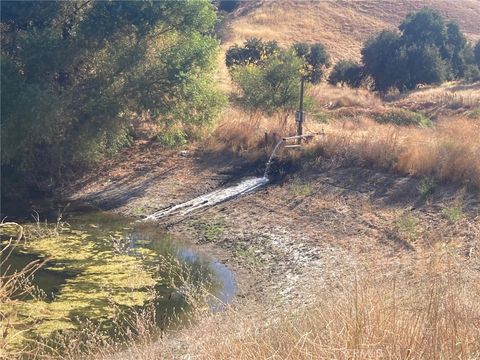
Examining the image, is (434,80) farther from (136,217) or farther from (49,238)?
(49,238)

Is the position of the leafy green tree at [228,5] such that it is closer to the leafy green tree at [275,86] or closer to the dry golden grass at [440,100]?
the dry golden grass at [440,100]

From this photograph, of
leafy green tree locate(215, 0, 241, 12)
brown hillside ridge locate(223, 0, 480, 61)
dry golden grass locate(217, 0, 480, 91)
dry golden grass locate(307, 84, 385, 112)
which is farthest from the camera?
leafy green tree locate(215, 0, 241, 12)

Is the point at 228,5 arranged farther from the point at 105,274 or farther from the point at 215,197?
the point at 105,274

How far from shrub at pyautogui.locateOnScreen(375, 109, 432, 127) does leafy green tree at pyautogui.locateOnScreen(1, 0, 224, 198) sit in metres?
6.59

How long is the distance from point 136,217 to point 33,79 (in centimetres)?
485

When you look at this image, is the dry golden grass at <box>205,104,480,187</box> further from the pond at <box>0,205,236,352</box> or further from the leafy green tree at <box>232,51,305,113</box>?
the pond at <box>0,205,236,352</box>

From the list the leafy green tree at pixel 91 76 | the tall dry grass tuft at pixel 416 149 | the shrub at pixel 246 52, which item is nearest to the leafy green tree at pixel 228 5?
the shrub at pixel 246 52

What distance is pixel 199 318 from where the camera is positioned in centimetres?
523

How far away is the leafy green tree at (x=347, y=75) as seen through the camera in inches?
1567

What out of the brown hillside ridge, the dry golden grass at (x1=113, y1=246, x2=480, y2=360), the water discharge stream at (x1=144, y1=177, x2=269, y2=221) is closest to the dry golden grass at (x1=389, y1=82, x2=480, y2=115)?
the water discharge stream at (x1=144, y1=177, x2=269, y2=221)

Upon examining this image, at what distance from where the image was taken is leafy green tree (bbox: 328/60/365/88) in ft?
131

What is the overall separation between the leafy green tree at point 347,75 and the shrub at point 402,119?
15313mm

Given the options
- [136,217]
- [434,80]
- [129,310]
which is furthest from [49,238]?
[434,80]

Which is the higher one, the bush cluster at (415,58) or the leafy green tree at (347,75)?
the bush cluster at (415,58)
